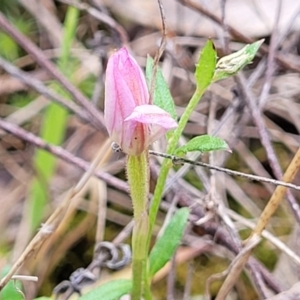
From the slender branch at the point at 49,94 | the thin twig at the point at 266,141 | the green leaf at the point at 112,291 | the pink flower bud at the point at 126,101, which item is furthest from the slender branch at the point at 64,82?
the pink flower bud at the point at 126,101

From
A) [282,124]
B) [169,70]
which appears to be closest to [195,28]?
[169,70]

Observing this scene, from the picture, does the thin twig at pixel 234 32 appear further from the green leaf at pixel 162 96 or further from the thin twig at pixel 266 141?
the green leaf at pixel 162 96

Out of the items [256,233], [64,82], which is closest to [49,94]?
[64,82]

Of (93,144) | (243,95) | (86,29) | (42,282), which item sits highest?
(86,29)

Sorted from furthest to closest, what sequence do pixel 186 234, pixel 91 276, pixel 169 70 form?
1. pixel 169 70
2. pixel 186 234
3. pixel 91 276

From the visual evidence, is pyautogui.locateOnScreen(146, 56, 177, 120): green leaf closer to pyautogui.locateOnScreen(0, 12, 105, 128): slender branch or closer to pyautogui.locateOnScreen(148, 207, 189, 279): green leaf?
pyautogui.locateOnScreen(148, 207, 189, 279): green leaf

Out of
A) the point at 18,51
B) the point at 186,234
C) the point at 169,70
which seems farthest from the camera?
the point at 18,51

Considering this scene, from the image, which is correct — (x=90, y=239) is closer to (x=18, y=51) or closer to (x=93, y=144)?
(x=93, y=144)

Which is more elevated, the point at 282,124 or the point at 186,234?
the point at 282,124
